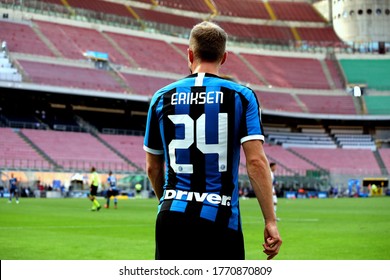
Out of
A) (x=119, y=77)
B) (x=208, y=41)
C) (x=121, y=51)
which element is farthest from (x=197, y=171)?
(x=121, y=51)

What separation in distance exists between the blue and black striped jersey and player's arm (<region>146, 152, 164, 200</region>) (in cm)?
33

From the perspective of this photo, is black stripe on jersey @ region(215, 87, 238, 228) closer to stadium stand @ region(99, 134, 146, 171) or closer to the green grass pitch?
the green grass pitch

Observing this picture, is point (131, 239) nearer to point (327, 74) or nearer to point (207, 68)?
point (207, 68)

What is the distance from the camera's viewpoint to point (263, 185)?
505 cm

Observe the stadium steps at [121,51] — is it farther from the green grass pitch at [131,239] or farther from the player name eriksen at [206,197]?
the player name eriksen at [206,197]

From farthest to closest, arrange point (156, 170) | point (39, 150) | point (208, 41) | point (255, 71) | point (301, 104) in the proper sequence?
point (255, 71) → point (301, 104) → point (39, 150) → point (156, 170) → point (208, 41)

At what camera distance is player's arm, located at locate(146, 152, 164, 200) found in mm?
5426

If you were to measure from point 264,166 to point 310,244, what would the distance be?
10.7m

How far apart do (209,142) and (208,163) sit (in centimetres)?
15

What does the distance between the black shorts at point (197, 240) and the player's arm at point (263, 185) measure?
0.23 meters

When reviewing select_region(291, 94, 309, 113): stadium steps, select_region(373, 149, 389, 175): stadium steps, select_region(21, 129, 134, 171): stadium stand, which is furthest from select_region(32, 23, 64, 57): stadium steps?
select_region(373, 149, 389, 175): stadium steps

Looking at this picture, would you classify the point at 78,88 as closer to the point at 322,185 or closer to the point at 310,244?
the point at 322,185

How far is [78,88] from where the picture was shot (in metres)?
62.8

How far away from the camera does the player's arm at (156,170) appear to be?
214 inches
